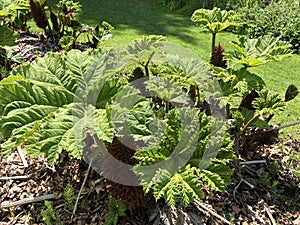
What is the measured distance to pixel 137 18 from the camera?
21.0 feet

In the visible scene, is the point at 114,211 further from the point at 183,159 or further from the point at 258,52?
the point at 258,52

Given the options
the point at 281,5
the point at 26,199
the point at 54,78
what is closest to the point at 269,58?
the point at 54,78

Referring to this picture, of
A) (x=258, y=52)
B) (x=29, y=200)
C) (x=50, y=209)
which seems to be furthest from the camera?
(x=258, y=52)

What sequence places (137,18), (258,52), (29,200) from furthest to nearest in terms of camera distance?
(137,18), (258,52), (29,200)

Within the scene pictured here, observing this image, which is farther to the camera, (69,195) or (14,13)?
(14,13)

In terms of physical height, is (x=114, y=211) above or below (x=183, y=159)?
below

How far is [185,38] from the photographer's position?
5.60m

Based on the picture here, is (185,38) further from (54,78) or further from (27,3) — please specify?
(54,78)

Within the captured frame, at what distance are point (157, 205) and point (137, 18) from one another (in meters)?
4.61

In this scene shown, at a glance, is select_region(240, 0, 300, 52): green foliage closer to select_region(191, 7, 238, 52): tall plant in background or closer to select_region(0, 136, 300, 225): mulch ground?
select_region(191, 7, 238, 52): tall plant in background

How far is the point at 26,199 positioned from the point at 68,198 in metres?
0.37

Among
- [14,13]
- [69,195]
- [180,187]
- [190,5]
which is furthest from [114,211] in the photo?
[190,5]

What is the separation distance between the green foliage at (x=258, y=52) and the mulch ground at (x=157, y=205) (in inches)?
27.7

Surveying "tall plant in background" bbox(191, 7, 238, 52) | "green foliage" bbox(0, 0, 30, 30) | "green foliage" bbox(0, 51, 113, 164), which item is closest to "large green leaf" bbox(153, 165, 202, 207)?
"green foliage" bbox(0, 51, 113, 164)
